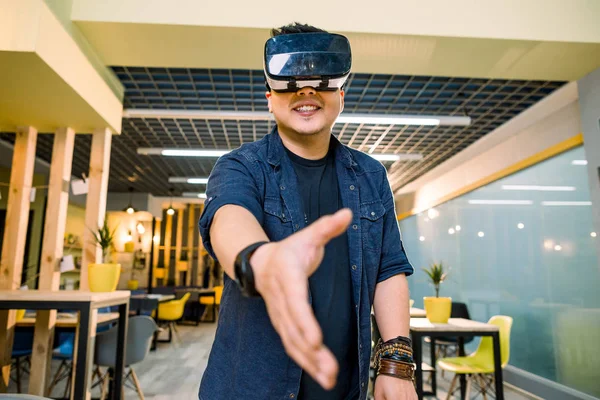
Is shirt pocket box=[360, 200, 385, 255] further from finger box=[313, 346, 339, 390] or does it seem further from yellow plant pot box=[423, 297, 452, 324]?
yellow plant pot box=[423, 297, 452, 324]

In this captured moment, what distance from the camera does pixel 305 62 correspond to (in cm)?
101

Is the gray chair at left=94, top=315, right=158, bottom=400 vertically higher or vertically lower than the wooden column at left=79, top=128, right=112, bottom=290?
lower

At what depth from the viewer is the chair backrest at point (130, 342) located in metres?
3.67

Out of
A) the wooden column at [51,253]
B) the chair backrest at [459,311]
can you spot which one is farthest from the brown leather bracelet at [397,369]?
the chair backrest at [459,311]

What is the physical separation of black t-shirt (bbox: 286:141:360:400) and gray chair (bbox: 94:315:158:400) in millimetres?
3240

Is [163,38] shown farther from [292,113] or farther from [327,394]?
[327,394]

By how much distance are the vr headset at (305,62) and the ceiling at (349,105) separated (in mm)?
3463

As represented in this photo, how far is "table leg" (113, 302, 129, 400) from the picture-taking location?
3.50 m

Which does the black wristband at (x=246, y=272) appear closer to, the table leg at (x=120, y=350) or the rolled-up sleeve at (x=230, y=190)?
the rolled-up sleeve at (x=230, y=190)

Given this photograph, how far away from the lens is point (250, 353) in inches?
37.5

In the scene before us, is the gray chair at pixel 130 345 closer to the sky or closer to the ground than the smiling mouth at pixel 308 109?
closer to the ground

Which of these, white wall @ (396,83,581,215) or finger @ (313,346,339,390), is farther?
white wall @ (396,83,581,215)

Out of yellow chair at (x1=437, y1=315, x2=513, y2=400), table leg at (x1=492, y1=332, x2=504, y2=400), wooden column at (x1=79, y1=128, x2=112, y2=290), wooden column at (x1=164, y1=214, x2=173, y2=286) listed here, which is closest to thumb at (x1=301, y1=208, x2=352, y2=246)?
table leg at (x1=492, y1=332, x2=504, y2=400)

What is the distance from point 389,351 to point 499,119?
18.1ft
